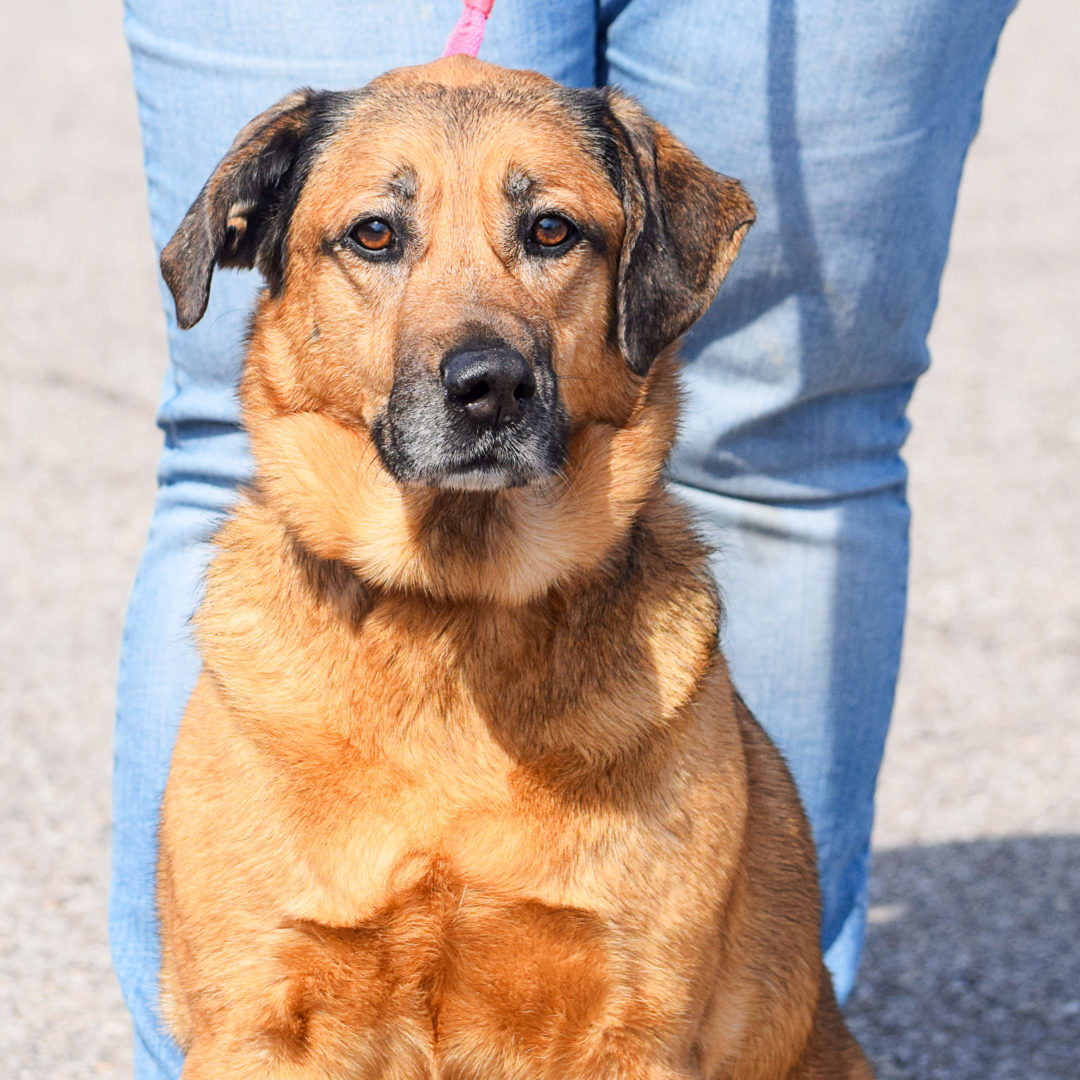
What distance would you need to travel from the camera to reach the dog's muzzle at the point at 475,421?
2.55 metres

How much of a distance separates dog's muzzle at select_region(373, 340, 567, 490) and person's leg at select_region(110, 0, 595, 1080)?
60 cm

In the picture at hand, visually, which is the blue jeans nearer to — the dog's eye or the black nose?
the dog's eye

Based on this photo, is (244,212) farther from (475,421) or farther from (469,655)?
(469,655)

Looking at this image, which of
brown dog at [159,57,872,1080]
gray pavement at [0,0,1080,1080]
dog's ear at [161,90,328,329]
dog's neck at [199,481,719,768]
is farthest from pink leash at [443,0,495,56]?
gray pavement at [0,0,1080,1080]

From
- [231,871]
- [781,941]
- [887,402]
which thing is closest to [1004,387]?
[887,402]

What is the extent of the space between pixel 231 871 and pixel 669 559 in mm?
959

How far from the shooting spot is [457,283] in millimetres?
2752

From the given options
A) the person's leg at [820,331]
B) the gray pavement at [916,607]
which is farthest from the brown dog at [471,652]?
the gray pavement at [916,607]

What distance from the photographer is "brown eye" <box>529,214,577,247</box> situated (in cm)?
285

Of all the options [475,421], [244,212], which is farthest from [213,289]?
[475,421]

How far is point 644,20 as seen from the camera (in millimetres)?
3115

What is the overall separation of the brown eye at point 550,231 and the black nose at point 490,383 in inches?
14.3

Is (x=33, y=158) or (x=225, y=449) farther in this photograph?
(x=33, y=158)

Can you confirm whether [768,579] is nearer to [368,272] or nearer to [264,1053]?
[368,272]
